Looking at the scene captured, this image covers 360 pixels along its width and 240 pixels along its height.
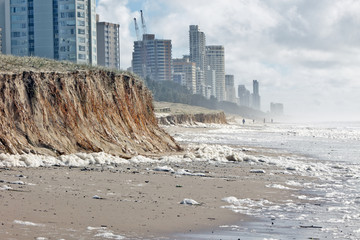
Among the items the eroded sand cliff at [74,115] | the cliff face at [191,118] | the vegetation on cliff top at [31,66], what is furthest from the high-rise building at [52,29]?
the vegetation on cliff top at [31,66]

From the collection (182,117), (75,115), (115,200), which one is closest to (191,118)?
(182,117)

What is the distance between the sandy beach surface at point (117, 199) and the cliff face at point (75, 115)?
2.53 metres

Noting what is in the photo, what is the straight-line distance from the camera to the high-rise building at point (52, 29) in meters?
111

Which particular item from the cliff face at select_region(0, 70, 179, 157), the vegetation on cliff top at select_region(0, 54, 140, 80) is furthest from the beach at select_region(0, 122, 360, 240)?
the vegetation on cliff top at select_region(0, 54, 140, 80)

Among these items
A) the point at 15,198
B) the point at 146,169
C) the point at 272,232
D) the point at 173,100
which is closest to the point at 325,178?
the point at 146,169

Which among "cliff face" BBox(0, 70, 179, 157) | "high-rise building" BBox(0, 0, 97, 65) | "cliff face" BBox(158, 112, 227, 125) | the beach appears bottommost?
the beach

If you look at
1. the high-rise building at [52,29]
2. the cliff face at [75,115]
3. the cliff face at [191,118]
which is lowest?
the cliff face at [75,115]

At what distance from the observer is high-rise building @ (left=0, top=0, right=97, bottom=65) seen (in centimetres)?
11095

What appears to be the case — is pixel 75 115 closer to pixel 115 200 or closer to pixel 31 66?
pixel 31 66

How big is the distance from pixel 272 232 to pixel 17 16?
112979 mm

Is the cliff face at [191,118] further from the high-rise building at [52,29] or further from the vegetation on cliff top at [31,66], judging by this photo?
the vegetation on cliff top at [31,66]

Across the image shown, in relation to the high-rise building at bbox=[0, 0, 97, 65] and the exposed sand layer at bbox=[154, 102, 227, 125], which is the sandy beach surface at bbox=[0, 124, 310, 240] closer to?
the exposed sand layer at bbox=[154, 102, 227, 125]

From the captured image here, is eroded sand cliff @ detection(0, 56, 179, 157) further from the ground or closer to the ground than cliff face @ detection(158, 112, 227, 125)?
closer to the ground

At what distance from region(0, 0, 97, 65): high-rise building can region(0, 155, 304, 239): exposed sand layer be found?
9519 cm
